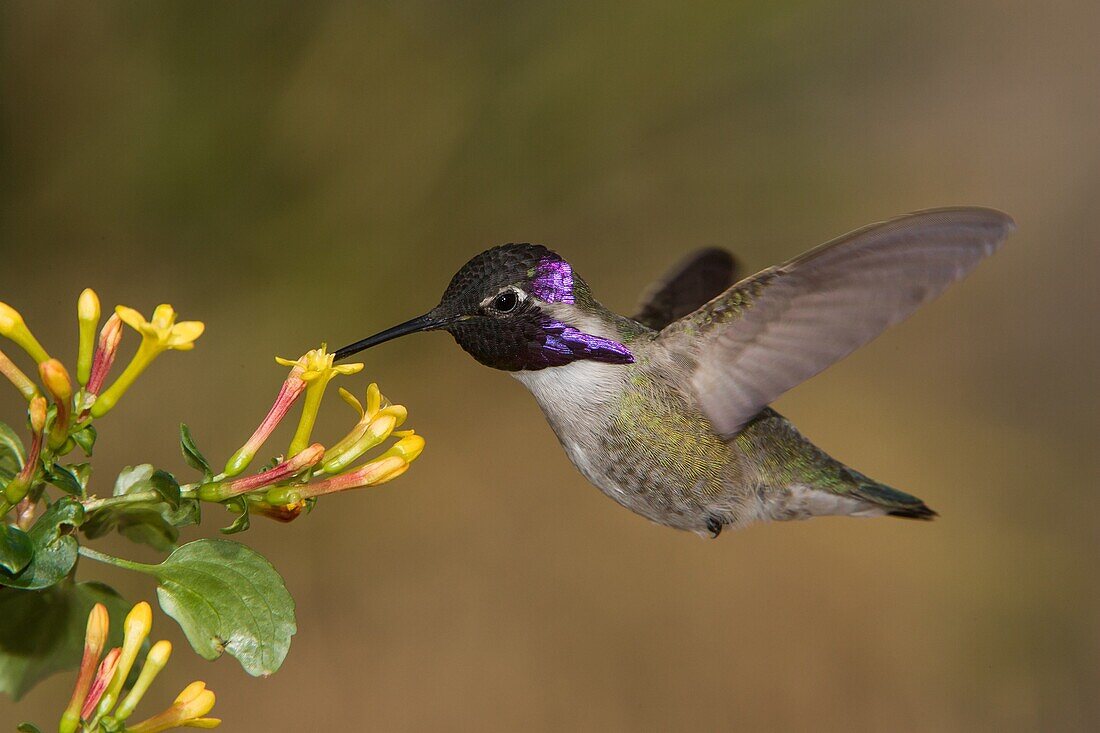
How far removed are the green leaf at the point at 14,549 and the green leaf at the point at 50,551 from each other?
0.02 metres

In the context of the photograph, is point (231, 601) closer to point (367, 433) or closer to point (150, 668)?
point (150, 668)

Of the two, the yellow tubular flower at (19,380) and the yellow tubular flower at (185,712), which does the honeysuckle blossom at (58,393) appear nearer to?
the yellow tubular flower at (19,380)

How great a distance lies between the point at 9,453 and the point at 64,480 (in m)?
0.16

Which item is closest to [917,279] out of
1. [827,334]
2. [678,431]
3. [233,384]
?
[827,334]

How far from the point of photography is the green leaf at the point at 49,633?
55.7 inches

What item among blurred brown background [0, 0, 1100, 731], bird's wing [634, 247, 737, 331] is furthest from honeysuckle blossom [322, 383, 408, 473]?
blurred brown background [0, 0, 1100, 731]

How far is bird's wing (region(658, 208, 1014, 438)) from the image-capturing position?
1.63m

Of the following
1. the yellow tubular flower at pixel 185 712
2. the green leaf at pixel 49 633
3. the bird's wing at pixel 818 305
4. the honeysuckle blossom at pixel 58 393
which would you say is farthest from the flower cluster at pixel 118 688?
the bird's wing at pixel 818 305

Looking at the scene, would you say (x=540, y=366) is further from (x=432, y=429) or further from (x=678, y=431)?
(x=432, y=429)

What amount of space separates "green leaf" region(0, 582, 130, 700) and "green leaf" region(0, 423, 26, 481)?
17cm

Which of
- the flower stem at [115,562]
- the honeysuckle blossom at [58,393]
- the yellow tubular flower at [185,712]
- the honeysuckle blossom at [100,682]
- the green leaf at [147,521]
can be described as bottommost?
the yellow tubular flower at [185,712]

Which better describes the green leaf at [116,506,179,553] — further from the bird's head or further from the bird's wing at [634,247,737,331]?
the bird's wing at [634,247,737,331]

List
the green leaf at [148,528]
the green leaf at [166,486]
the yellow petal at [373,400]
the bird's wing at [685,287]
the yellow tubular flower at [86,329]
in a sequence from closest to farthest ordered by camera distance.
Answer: the green leaf at [166,486]
the yellow tubular flower at [86,329]
the green leaf at [148,528]
the yellow petal at [373,400]
the bird's wing at [685,287]

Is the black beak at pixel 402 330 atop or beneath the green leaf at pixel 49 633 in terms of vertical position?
atop
